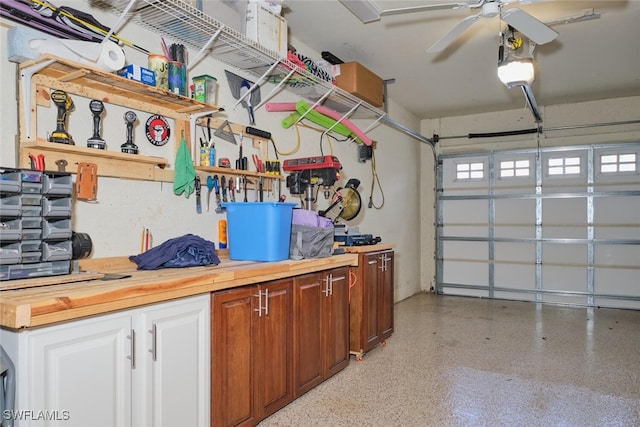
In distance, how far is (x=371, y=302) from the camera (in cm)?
378

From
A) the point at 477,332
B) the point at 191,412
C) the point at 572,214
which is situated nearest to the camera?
the point at 191,412

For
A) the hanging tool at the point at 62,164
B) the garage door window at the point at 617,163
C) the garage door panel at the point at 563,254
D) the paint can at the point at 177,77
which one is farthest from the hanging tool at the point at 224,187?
the garage door window at the point at 617,163

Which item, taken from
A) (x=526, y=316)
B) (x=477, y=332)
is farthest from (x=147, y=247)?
(x=526, y=316)

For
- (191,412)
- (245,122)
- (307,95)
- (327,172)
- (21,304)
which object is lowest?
(191,412)

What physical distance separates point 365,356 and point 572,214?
4189 millimetres

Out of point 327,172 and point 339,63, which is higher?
point 339,63

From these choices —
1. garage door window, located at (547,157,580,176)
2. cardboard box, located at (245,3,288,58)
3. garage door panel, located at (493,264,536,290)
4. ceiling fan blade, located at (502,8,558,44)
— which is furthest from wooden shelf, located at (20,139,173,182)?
garage door window, located at (547,157,580,176)

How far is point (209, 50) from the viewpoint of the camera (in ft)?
9.71

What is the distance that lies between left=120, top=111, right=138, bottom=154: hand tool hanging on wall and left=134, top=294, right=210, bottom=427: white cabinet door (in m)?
0.96

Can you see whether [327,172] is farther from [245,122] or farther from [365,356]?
[365,356]

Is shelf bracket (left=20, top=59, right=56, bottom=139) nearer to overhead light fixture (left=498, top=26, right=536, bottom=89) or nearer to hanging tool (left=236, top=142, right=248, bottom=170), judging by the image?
hanging tool (left=236, top=142, right=248, bottom=170)

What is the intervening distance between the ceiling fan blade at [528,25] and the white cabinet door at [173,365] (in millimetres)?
2506

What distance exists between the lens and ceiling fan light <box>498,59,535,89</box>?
3.53m

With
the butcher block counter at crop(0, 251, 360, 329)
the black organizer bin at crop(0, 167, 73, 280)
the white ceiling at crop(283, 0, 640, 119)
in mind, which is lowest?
the butcher block counter at crop(0, 251, 360, 329)
